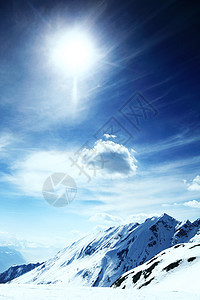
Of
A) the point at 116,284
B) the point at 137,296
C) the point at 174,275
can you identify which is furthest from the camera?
the point at 116,284

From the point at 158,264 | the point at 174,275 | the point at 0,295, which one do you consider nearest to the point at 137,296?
the point at 0,295

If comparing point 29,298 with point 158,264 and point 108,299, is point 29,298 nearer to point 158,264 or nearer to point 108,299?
point 108,299

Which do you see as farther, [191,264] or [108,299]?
[191,264]

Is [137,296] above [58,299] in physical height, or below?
below

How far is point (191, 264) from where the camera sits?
46.6 m

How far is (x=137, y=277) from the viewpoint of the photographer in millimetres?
60969

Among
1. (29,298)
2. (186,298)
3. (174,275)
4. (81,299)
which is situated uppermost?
(29,298)

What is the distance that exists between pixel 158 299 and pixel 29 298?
13763 millimetres

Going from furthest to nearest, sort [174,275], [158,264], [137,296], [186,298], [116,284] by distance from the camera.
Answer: [116,284], [158,264], [174,275], [137,296], [186,298]

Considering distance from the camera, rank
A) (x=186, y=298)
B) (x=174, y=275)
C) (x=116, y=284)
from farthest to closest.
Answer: (x=116, y=284)
(x=174, y=275)
(x=186, y=298)

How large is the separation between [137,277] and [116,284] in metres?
12.6

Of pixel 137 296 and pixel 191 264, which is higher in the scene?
pixel 137 296

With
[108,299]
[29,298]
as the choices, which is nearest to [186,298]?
[108,299]

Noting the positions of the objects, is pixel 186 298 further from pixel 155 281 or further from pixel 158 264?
pixel 158 264
